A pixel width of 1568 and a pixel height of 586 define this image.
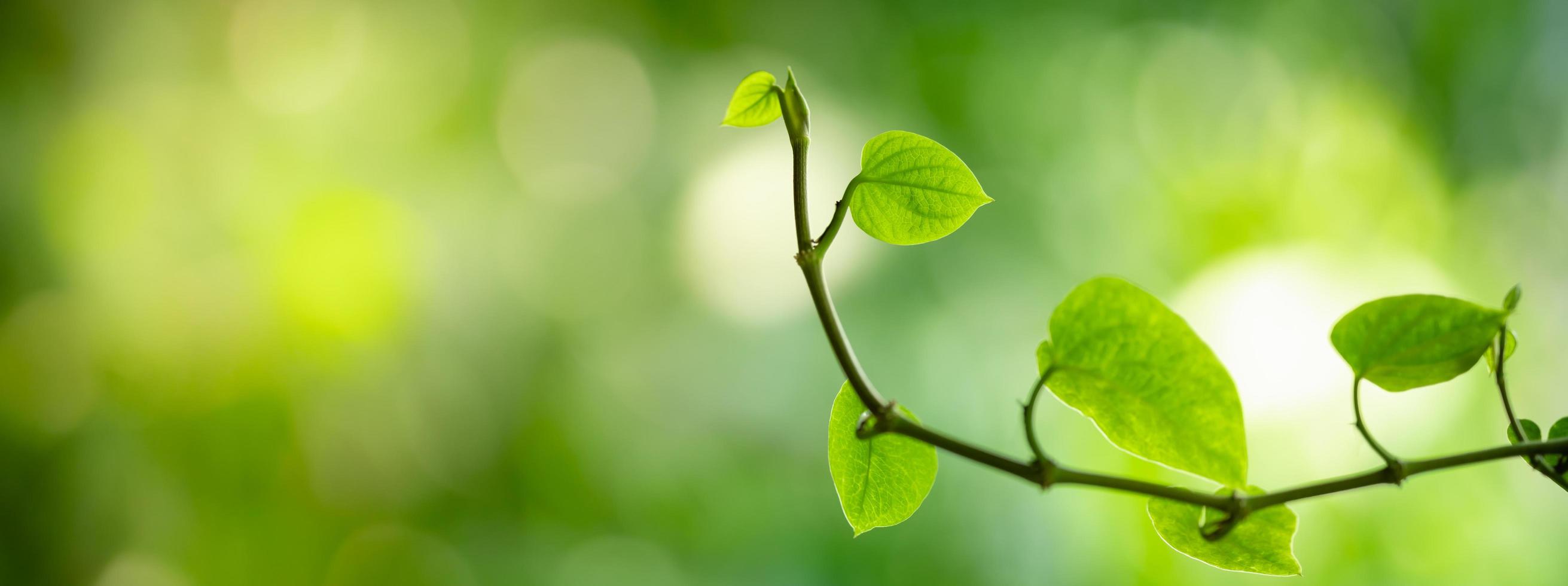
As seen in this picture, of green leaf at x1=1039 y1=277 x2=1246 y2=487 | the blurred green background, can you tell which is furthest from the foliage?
the blurred green background

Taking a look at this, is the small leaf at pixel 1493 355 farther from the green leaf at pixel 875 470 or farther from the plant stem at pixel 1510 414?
the green leaf at pixel 875 470

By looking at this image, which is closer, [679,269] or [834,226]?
[834,226]

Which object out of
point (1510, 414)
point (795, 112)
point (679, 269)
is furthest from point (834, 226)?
point (679, 269)

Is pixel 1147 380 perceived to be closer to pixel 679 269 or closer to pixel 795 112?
pixel 795 112

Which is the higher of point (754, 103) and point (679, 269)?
point (754, 103)

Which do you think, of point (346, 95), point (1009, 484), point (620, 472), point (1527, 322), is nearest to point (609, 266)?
point (620, 472)

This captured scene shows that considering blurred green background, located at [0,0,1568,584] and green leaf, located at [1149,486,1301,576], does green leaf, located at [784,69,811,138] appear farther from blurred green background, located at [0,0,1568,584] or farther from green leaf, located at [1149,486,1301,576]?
blurred green background, located at [0,0,1568,584]
